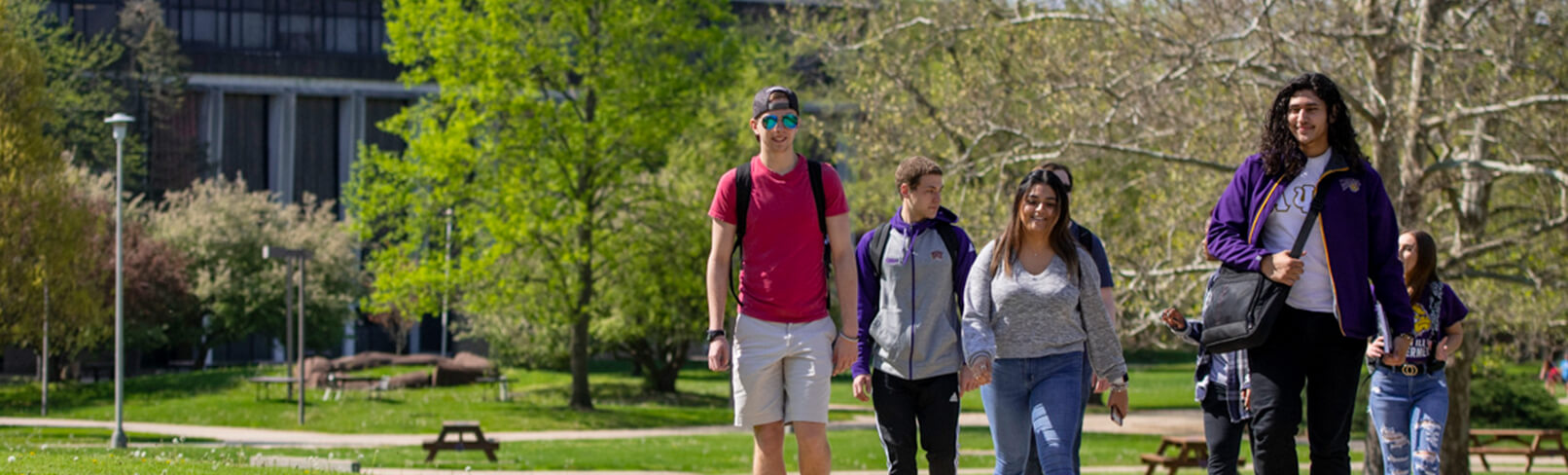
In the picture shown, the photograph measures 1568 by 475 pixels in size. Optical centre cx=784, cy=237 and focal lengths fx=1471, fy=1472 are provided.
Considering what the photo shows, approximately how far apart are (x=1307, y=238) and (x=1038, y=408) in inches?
54.8

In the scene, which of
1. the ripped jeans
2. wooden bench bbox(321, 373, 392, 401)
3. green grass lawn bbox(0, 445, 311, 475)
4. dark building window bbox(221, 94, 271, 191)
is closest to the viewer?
the ripped jeans

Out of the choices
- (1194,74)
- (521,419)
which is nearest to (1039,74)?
(1194,74)

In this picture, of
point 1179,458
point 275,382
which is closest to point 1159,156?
point 1179,458

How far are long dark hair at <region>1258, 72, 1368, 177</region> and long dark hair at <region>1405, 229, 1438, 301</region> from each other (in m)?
2.52

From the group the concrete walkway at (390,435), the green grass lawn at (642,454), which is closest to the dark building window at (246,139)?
the concrete walkway at (390,435)

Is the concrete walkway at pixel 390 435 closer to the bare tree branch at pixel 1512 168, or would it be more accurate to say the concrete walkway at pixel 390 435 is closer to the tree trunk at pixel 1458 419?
the tree trunk at pixel 1458 419

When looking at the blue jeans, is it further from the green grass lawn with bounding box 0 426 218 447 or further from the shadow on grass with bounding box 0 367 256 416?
the shadow on grass with bounding box 0 367 256 416

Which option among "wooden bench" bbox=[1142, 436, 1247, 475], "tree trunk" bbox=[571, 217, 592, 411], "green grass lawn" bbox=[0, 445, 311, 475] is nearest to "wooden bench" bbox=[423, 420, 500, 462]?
"green grass lawn" bbox=[0, 445, 311, 475]

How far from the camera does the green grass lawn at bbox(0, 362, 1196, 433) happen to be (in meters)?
27.5

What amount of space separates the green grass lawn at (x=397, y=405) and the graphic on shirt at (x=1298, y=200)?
71.7 ft

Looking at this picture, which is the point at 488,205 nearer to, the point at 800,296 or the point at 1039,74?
the point at 1039,74

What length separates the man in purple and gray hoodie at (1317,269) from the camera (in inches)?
210

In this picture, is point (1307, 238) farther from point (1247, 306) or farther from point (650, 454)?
point (650, 454)

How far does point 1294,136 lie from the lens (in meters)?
5.55
